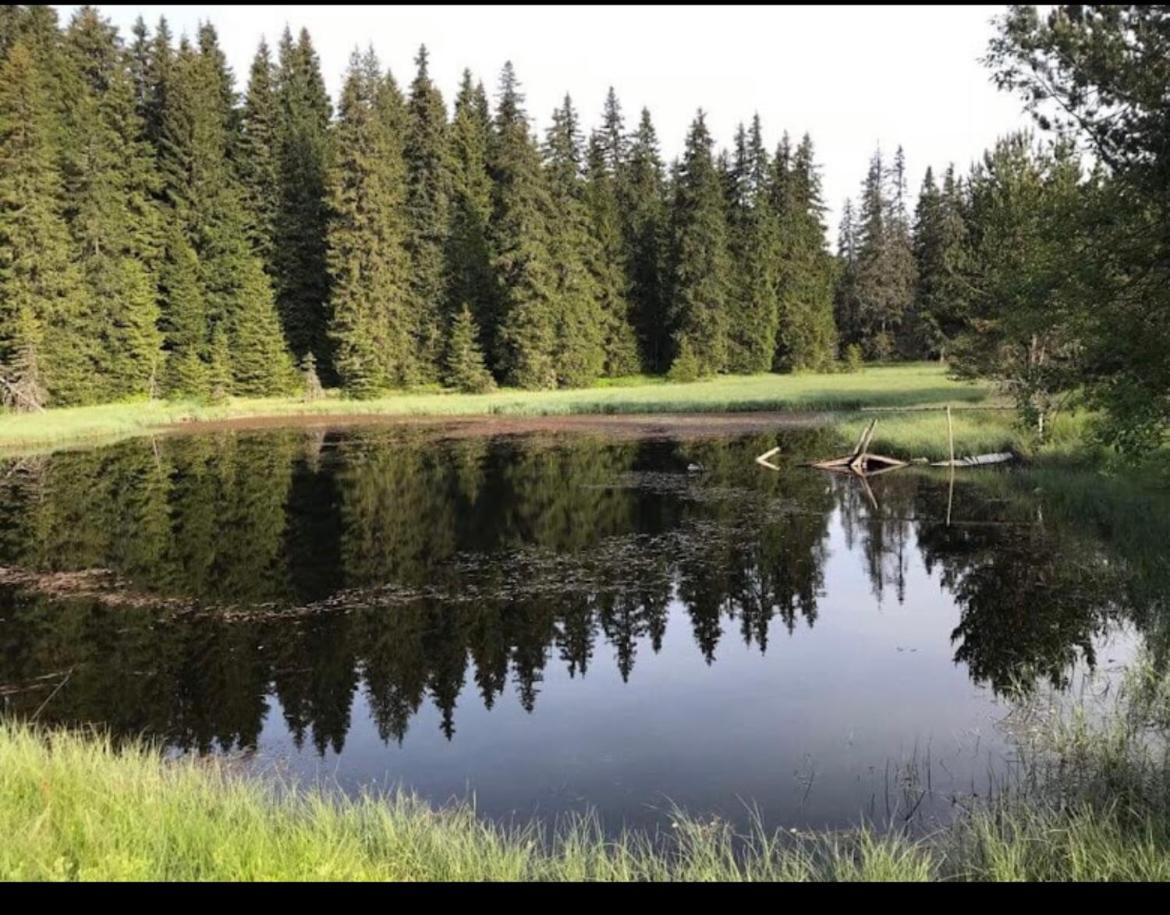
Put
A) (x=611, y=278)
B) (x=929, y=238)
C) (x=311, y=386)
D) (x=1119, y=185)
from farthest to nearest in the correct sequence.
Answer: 1. (x=929, y=238)
2. (x=611, y=278)
3. (x=311, y=386)
4. (x=1119, y=185)

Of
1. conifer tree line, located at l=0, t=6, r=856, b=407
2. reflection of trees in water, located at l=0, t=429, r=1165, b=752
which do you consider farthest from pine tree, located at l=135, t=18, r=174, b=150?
reflection of trees in water, located at l=0, t=429, r=1165, b=752

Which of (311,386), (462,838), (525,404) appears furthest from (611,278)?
(462,838)

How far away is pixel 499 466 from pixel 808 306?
132 feet

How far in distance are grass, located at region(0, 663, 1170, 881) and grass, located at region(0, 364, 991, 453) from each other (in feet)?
89.2

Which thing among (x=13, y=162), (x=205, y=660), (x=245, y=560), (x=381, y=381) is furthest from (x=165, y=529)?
(x=381, y=381)

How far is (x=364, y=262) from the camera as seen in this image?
1859 inches

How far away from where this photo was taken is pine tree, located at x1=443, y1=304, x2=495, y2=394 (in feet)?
156

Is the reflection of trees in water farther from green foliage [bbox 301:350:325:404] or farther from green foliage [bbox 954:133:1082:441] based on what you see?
green foliage [bbox 301:350:325:404]

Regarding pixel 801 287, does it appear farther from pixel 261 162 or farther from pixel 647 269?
pixel 261 162

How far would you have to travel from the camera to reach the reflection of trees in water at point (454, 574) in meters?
9.48

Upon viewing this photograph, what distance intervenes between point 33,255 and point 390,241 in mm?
16630

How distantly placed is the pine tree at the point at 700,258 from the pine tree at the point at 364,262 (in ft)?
52.8

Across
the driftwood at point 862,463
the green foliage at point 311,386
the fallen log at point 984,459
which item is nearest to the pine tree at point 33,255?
the green foliage at point 311,386

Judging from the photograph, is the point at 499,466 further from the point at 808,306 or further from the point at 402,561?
the point at 808,306
